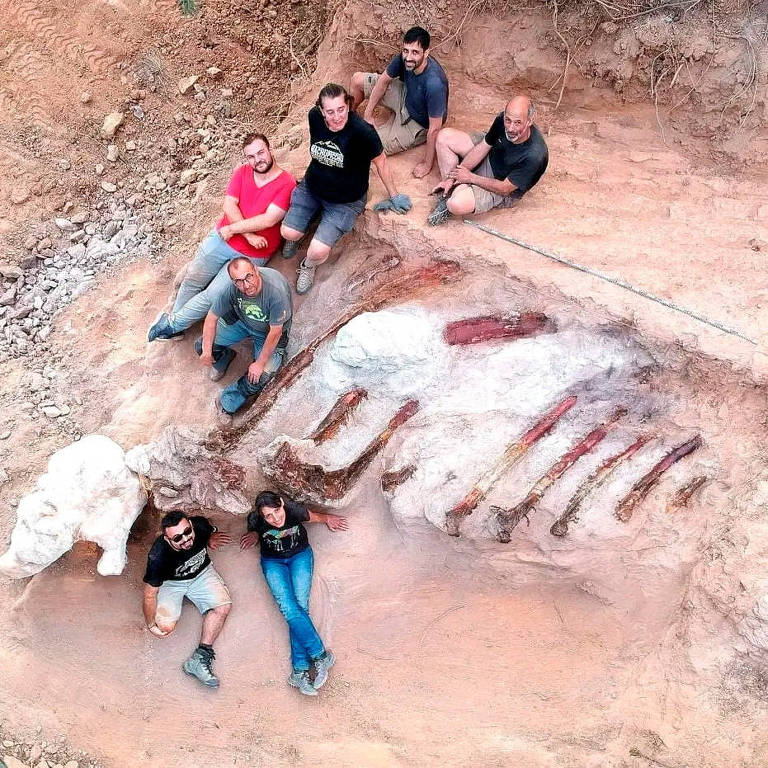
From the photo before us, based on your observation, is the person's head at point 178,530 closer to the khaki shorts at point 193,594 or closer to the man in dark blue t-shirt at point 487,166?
the khaki shorts at point 193,594

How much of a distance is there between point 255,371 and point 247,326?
0.32m

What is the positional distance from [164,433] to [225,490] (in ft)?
→ 1.79

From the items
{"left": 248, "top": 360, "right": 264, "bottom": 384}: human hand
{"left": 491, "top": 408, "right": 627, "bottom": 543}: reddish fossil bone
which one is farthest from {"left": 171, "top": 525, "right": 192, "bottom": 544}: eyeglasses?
{"left": 491, "top": 408, "right": 627, "bottom": 543}: reddish fossil bone

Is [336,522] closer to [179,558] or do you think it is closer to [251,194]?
[179,558]

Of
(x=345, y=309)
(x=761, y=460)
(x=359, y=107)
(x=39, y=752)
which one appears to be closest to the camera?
(x=761, y=460)

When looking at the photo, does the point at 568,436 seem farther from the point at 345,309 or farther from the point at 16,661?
the point at 16,661

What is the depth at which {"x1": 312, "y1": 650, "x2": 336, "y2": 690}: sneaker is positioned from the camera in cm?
449

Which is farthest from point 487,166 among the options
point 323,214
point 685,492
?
point 685,492

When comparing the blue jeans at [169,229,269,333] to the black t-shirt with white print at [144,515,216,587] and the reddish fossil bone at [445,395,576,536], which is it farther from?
the reddish fossil bone at [445,395,576,536]

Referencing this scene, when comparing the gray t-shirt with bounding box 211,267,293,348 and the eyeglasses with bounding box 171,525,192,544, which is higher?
the gray t-shirt with bounding box 211,267,293,348

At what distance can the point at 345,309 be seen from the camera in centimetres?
483

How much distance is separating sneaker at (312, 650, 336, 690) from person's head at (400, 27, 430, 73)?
3.89m

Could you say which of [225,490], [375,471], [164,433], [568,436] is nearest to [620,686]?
[568,436]

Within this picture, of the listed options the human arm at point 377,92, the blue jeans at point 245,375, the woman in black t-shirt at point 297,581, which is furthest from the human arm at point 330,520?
the human arm at point 377,92
